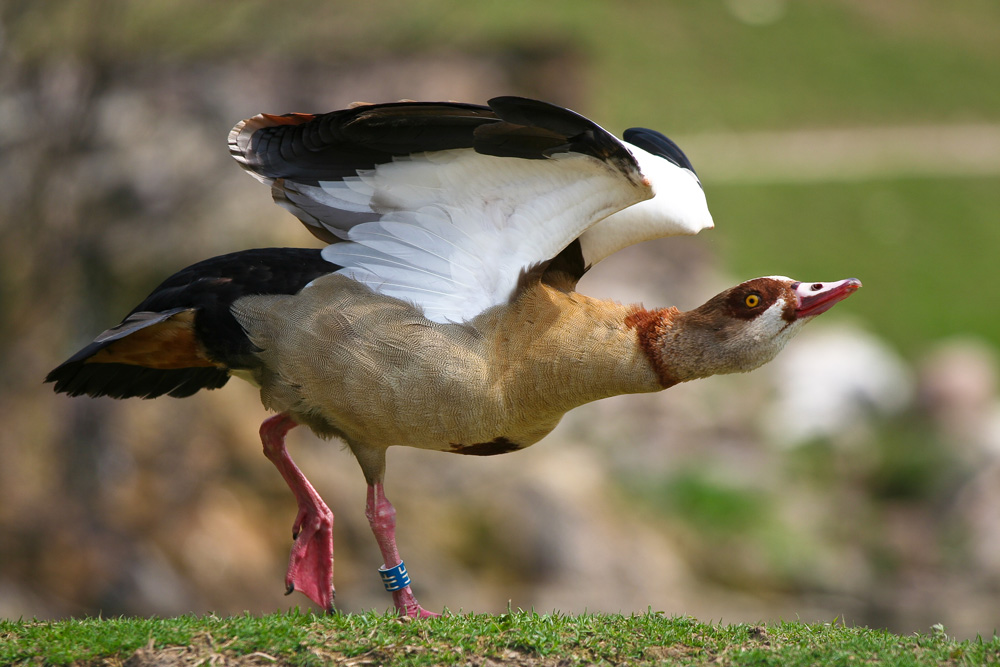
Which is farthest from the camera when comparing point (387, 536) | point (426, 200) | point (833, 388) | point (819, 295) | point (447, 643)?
point (833, 388)

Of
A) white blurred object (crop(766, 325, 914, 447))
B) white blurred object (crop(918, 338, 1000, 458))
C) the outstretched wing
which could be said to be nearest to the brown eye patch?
the outstretched wing

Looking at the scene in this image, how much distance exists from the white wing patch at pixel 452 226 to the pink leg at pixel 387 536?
2.95 ft

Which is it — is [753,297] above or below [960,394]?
below

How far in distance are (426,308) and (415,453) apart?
19.0 feet

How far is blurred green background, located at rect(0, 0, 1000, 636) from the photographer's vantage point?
886cm

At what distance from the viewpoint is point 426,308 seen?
4445mm

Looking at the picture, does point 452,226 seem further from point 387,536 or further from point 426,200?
point 387,536

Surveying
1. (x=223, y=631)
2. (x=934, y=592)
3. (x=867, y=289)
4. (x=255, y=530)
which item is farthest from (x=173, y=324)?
(x=867, y=289)

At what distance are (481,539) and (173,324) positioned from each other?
5.49 metres

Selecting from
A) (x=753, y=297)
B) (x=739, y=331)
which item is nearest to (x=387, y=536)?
(x=739, y=331)

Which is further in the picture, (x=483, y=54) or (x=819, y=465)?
(x=483, y=54)

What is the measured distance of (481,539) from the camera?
959 cm

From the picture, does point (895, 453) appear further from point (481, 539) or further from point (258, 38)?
point (258, 38)

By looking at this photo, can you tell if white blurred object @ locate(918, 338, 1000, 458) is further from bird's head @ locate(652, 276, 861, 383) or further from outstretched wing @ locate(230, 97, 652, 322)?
outstretched wing @ locate(230, 97, 652, 322)
